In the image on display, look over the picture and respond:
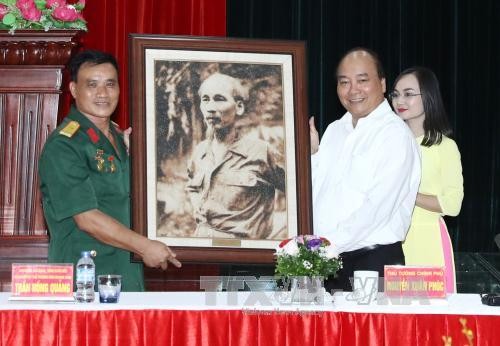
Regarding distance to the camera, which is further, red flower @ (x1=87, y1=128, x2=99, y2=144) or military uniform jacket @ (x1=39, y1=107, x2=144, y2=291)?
red flower @ (x1=87, y1=128, x2=99, y2=144)

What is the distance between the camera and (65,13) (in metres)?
4.50

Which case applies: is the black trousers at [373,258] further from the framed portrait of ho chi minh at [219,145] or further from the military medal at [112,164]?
the military medal at [112,164]

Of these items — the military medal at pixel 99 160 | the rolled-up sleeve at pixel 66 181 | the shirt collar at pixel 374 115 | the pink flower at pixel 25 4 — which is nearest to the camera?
the rolled-up sleeve at pixel 66 181

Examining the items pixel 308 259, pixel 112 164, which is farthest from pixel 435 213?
pixel 112 164

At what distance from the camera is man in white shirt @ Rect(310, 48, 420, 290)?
147 inches

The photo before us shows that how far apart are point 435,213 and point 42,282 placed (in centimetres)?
174

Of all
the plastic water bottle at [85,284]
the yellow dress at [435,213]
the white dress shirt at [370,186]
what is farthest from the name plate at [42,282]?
the yellow dress at [435,213]

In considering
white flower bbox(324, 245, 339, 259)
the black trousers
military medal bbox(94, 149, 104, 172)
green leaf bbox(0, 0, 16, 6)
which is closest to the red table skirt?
white flower bbox(324, 245, 339, 259)

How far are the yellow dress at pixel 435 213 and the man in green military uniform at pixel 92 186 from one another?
3.57 feet

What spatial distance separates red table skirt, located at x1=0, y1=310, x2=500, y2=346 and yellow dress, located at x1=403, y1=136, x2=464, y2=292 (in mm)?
963

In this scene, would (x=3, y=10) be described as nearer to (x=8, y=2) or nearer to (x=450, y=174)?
(x=8, y=2)

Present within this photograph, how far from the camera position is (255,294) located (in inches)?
137

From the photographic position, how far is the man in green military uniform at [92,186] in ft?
12.0

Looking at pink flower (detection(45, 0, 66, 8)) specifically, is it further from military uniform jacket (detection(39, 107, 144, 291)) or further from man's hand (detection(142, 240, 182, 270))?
man's hand (detection(142, 240, 182, 270))
